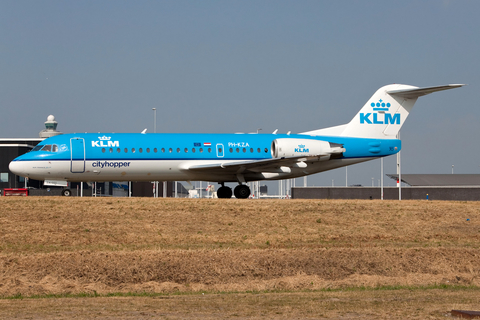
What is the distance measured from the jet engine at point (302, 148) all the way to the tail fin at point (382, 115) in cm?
252

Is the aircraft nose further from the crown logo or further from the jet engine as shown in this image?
the crown logo

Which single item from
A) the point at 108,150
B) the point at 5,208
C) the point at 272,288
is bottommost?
the point at 272,288

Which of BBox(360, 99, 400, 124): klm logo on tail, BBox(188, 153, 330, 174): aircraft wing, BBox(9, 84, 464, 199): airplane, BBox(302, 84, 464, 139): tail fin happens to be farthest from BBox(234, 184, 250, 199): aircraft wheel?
BBox(360, 99, 400, 124): klm logo on tail

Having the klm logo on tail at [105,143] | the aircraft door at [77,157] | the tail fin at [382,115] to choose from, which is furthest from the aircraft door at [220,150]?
the aircraft door at [77,157]

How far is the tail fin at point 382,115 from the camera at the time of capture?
3738cm

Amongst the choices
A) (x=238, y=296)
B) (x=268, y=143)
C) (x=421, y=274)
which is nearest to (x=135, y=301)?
(x=238, y=296)

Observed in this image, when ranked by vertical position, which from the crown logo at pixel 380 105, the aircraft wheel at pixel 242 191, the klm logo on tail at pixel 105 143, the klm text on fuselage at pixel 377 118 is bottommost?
the aircraft wheel at pixel 242 191

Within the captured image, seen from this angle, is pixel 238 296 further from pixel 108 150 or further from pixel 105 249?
pixel 108 150

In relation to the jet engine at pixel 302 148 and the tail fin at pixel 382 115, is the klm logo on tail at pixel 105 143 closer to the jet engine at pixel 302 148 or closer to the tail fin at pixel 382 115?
the jet engine at pixel 302 148

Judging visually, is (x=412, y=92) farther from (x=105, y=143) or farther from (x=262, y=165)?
(x=105, y=143)

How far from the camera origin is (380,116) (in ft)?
124

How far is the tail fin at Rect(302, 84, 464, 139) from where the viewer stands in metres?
37.4

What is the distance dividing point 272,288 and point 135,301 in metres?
4.74

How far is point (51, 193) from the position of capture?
5616cm
